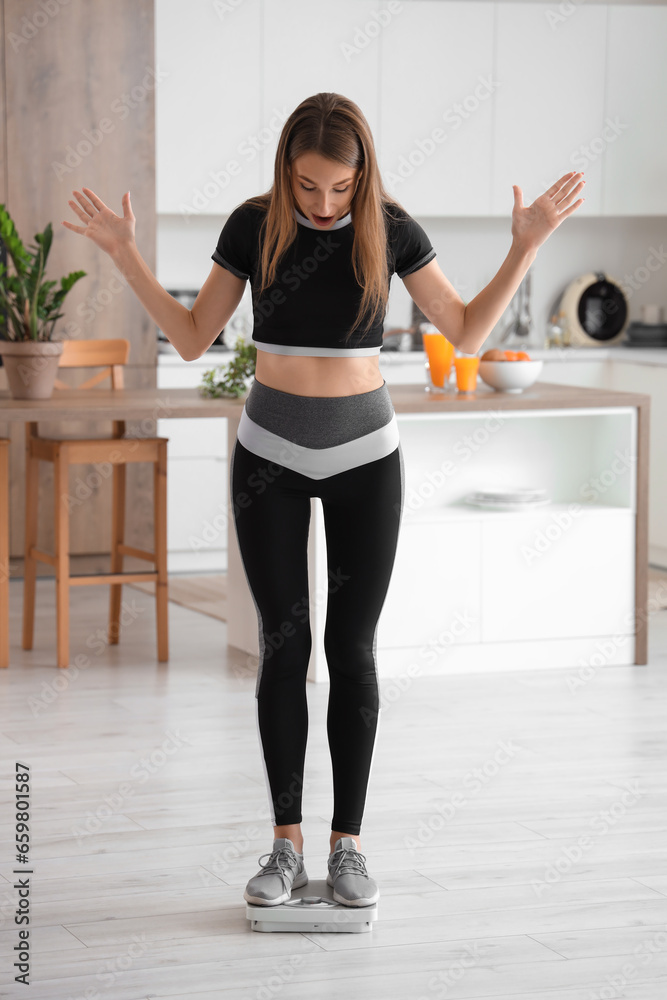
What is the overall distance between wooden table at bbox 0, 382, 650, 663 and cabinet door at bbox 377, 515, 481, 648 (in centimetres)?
35

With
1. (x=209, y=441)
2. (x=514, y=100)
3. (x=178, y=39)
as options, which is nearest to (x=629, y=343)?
(x=514, y=100)

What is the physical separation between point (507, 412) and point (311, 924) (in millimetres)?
2020

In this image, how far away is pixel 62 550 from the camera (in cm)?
390

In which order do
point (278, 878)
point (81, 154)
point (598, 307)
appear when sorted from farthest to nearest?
point (598, 307) < point (81, 154) < point (278, 878)

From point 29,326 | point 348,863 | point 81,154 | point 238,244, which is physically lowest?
point 348,863

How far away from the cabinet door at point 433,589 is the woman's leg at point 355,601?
5.23 ft

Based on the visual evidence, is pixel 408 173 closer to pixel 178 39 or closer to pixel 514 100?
pixel 514 100

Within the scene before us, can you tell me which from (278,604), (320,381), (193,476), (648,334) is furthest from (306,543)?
(648,334)

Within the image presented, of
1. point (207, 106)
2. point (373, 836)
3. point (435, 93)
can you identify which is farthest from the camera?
point (435, 93)

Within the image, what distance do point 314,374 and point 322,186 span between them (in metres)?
0.29

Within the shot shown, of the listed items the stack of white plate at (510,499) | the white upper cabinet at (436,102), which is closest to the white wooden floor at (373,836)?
the stack of white plate at (510,499)

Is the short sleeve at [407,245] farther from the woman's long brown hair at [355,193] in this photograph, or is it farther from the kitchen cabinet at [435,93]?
the kitchen cabinet at [435,93]

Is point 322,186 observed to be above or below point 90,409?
above

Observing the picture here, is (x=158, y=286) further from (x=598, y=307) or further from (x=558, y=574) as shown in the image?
(x=598, y=307)
